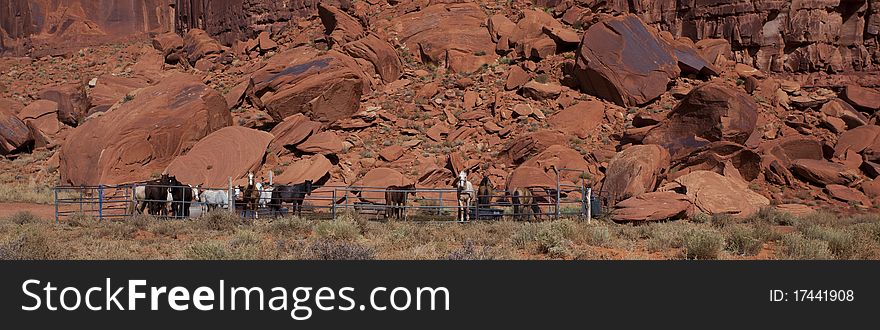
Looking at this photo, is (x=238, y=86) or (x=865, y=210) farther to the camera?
(x=238, y=86)

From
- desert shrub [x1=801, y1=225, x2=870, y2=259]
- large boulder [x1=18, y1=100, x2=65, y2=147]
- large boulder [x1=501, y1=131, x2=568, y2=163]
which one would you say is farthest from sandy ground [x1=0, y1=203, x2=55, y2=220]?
desert shrub [x1=801, y1=225, x2=870, y2=259]

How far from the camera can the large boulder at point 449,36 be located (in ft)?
144

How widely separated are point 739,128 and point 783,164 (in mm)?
2243

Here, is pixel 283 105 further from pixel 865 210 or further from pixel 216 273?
pixel 216 273

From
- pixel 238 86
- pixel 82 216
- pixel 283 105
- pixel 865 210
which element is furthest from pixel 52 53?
pixel 865 210

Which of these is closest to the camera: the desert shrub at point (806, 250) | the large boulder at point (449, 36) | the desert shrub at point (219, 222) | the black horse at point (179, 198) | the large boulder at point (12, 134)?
the desert shrub at point (806, 250)

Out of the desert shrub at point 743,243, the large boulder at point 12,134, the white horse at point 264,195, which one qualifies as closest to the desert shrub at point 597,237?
the desert shrub at point 743,243

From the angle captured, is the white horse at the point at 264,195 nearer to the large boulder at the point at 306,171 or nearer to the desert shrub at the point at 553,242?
the large boulder at the point at 306,171

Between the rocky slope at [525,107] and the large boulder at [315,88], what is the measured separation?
108 mm

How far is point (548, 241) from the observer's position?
15344mm

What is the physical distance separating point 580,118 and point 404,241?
73.8 feet

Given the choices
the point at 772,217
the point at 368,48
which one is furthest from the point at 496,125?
the point at 772,217

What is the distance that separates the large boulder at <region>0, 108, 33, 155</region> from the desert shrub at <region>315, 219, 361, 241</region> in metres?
32.5

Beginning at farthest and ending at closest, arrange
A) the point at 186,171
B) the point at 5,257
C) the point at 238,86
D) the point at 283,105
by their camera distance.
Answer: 1. the point at 238,86
2. the point at 283,105
3. the point at 186,171
4. the point at 5,257
